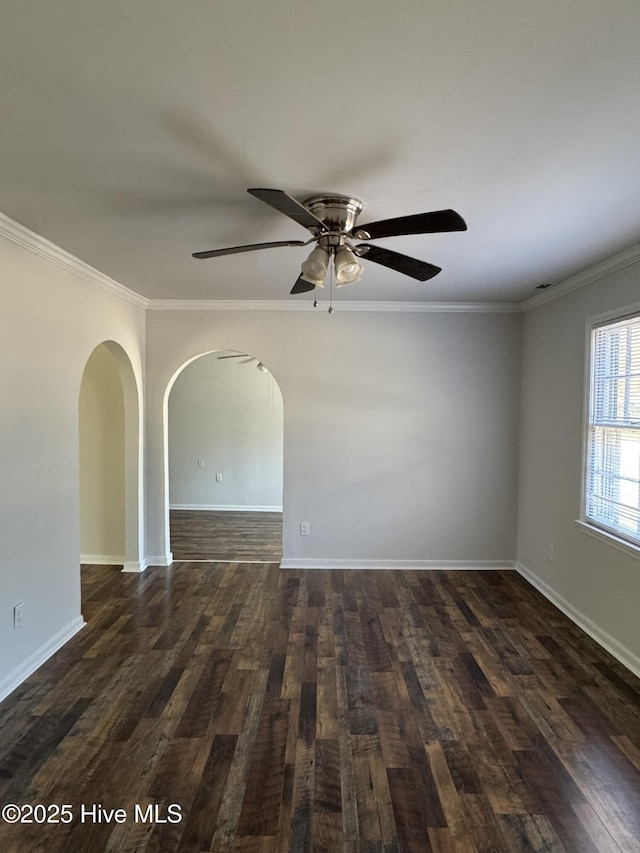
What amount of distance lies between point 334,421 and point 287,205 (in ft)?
9.65

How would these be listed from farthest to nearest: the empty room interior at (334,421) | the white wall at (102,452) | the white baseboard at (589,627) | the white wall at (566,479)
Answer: the white wall at (102,452)
the white wall at (566,479)
the white baseboard at (589,627)
the empty room interior at (334,421)

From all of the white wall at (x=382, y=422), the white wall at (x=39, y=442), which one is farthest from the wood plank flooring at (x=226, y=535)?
the white wall at (x=39, y=442)

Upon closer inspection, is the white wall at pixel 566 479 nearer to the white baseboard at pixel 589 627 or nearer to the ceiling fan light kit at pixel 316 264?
the white baseboard at pixel 589 627

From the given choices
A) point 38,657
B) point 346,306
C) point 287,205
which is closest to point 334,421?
point 346,306

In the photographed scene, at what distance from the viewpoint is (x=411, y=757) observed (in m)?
2.09

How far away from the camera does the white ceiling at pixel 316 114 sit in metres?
1.15

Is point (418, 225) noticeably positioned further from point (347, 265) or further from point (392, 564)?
point (392, 564)

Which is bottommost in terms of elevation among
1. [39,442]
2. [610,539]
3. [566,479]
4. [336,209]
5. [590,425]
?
[610,539]

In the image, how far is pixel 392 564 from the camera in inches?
179

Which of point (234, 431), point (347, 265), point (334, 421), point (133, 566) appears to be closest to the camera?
point (347, 265)

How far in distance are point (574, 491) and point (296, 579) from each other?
238 centimetres

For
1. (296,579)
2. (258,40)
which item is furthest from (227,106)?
(296,579)

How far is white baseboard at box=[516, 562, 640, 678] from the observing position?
283 centimetres

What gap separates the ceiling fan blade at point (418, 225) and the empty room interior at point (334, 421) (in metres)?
0.02
